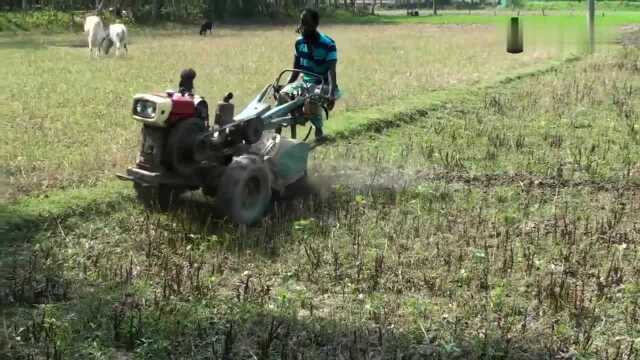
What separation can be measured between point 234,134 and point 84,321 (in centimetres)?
200

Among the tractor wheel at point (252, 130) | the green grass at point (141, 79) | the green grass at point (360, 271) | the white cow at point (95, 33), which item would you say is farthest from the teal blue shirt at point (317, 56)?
the white cow at point (95, 33)

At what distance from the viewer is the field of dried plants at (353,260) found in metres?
3.95

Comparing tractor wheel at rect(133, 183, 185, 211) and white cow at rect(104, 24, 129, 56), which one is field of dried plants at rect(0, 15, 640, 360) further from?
white cow at rect(104, 24, 129, 56)


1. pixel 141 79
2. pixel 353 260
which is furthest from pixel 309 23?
pixel 141 79

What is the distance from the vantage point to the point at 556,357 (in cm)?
382

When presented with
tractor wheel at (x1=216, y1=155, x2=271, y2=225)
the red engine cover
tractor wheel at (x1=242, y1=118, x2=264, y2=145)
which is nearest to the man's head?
tractor wheel at (x1=242, y1=118, x2=264, y2=145)

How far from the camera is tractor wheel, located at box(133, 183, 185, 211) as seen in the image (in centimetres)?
580

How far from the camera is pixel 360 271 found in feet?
16.1

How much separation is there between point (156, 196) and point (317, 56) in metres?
2.26

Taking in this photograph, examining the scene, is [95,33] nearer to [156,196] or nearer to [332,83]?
[332,83]

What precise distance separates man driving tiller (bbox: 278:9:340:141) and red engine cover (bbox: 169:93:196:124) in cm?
152

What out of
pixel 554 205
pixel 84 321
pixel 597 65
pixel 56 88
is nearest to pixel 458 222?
pixel 554 205

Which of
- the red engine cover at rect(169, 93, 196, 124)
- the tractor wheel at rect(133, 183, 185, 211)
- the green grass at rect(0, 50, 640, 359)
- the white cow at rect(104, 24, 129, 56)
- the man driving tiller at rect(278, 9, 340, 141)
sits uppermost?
the white cow at rect(104, 24, 129, 56)

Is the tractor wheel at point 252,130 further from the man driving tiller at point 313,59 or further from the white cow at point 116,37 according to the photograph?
the white cow at point 116,37
